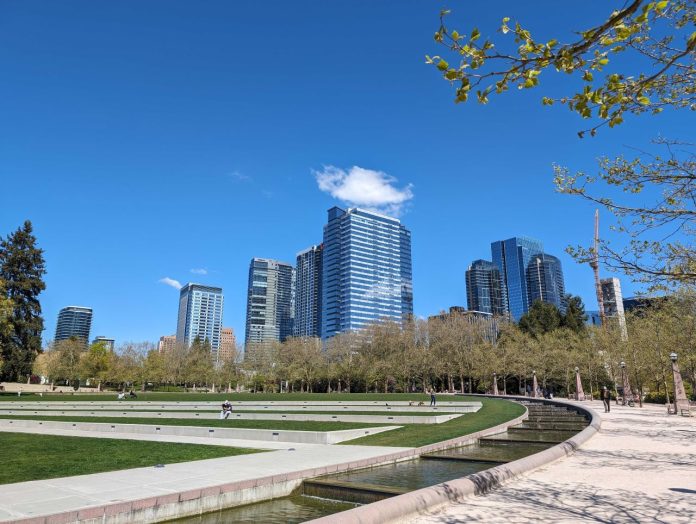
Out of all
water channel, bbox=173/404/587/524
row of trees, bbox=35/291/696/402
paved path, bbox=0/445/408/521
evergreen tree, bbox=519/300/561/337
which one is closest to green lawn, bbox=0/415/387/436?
water channel, bbox=173/404/587/524

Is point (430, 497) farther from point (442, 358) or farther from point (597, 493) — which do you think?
point (442, 358)

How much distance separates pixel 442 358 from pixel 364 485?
57.3 meters

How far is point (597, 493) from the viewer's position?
23.2 feet

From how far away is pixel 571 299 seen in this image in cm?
7394

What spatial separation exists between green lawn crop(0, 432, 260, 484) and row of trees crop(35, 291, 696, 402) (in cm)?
2817

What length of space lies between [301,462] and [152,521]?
177 inches

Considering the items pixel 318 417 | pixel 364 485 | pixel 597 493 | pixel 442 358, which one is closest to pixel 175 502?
pixel 364 485

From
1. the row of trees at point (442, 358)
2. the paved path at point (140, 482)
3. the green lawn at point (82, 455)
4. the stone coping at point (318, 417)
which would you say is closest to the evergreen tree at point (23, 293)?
the row of trees at point (442, 358)

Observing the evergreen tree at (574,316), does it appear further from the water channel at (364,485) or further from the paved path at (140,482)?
the paved path at (140,482)

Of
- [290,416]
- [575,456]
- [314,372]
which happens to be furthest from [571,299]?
[575,456]

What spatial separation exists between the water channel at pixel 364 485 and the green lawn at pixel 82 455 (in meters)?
3.80

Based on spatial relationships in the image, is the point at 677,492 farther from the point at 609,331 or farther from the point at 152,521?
the point at 609,331

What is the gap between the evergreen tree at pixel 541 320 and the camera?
6912cm

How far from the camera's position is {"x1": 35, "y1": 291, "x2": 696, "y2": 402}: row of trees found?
3959 cm
